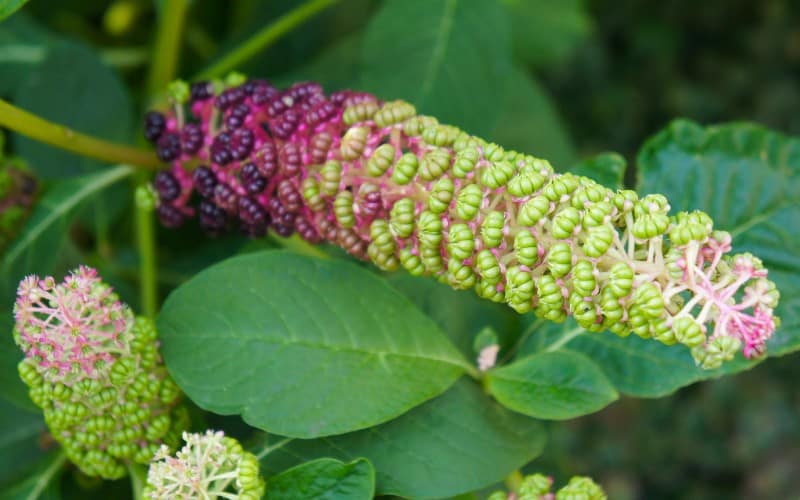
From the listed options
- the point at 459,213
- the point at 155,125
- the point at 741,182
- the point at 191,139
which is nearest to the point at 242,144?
the point at 191,139

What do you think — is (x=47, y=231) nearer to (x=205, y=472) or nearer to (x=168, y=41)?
(x=168, y=41)

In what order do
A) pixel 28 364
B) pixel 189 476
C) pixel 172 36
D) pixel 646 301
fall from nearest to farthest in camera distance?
1. pixel 646 301
2. pixel 189 476
3. pixel 28 364
4. pixel 172 36

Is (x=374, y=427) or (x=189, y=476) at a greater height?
(x=374, y=427)

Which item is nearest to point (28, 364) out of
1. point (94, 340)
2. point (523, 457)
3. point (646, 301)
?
point (94, 340)

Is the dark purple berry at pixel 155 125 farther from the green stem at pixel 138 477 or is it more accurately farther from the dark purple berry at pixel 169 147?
the green stem at pixel 138 477

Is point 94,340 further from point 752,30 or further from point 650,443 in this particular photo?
point 752,30

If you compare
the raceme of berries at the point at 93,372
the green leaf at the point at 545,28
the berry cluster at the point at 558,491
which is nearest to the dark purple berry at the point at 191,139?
the raceme of berries at the point at 93,372
